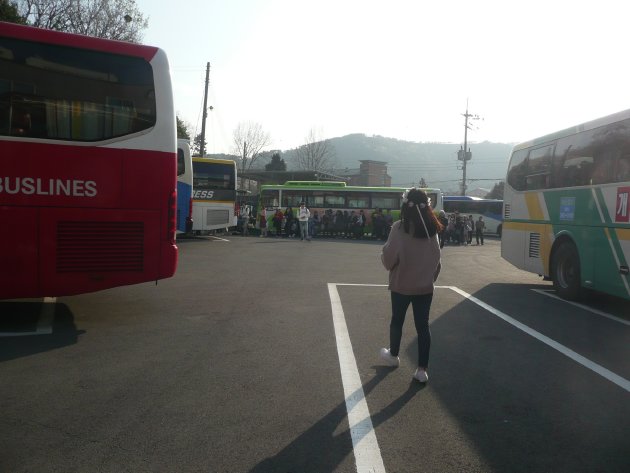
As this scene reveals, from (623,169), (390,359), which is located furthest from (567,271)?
(390,359)

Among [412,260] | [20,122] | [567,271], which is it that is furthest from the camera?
[567,271]

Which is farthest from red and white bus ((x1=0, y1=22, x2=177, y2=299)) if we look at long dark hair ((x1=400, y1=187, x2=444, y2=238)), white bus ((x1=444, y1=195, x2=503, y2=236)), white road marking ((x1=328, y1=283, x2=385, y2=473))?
white bus ((x1=444, y1=195, x2=503, y2=236))

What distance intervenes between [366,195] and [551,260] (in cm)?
2306

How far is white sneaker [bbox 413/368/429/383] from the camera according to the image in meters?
5.31

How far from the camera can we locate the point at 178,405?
15.2 feet

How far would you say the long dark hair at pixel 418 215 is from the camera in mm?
5324

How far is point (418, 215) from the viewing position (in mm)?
5312

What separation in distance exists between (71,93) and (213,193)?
59.3 feet

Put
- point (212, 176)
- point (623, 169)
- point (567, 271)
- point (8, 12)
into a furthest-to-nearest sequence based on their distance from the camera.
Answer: point (212, 176) → point (8, 12) → point (567, 271) → point (623, 169)

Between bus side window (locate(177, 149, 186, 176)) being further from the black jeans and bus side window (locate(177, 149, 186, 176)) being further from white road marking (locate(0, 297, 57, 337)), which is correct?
the black jeans

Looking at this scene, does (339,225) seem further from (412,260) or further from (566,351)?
(412,260)

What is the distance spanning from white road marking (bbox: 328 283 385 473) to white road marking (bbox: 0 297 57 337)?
3.64 metres

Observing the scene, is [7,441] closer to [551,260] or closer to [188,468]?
[188,468]

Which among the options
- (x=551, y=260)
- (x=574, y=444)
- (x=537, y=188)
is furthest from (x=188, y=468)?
(x=537, y=188)
